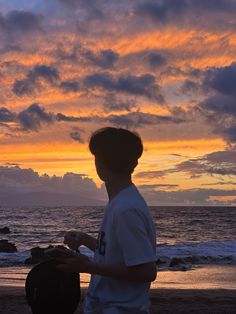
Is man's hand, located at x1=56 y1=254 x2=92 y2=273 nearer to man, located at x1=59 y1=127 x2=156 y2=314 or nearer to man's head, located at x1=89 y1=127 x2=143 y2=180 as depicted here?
man, located at x1=59 y1=127 x2=156 y2=314

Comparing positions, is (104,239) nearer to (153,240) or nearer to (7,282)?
(153,240)

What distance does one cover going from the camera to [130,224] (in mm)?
2754

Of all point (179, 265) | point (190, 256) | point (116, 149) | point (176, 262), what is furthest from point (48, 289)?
point (190, 256)

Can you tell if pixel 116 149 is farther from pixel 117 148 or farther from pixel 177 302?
pixel 177 302

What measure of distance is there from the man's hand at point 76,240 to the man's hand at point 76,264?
374mm

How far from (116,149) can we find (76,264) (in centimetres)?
64

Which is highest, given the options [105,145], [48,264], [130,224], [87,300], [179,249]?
[105,145]

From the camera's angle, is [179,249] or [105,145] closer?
[105,145]

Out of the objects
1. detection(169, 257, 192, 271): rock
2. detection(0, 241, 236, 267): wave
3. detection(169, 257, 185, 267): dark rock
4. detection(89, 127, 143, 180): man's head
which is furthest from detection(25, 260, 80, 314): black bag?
detection(0, 241, 236, 267): wave

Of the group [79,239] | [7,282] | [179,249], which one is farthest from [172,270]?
Result: [79,239]

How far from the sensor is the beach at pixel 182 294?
9219mm

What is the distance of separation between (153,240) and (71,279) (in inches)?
20.9

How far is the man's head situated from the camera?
2.87 meters

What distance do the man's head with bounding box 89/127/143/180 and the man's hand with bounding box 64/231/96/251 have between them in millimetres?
487
